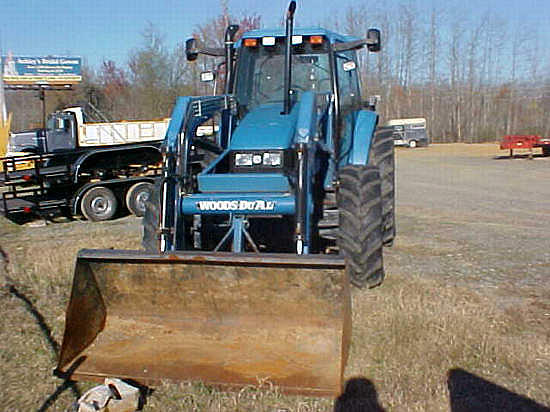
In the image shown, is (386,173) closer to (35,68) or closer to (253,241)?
(253,241)

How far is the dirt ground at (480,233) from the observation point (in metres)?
6.52

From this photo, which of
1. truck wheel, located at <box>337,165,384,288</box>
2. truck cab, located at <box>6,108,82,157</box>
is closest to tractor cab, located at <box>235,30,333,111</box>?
truck wheel, located at <box>337,165,384,288</box>

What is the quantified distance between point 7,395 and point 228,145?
132 inches

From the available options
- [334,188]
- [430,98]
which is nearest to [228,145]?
[334,188]

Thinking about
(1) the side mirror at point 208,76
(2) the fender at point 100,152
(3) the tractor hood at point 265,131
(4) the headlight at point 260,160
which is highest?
(1) the side mirror at point 208,76

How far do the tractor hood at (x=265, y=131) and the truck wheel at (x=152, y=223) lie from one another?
85 cm

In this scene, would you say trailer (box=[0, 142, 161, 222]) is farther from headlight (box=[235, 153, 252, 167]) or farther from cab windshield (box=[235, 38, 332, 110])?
headlight (box=[235, 153, 252, 167])

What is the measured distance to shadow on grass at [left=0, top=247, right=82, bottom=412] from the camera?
3.85m

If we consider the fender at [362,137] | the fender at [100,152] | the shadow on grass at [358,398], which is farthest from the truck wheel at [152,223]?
the fender at [100,152]

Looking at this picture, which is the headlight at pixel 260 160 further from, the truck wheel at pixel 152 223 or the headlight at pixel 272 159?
the truck wheel at pixel 152 223

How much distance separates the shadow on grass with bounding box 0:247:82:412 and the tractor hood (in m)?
2.24

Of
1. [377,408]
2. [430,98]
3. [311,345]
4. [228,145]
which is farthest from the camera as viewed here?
[430,98]

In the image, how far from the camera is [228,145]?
648cm

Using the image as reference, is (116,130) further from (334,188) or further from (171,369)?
(171,369)
